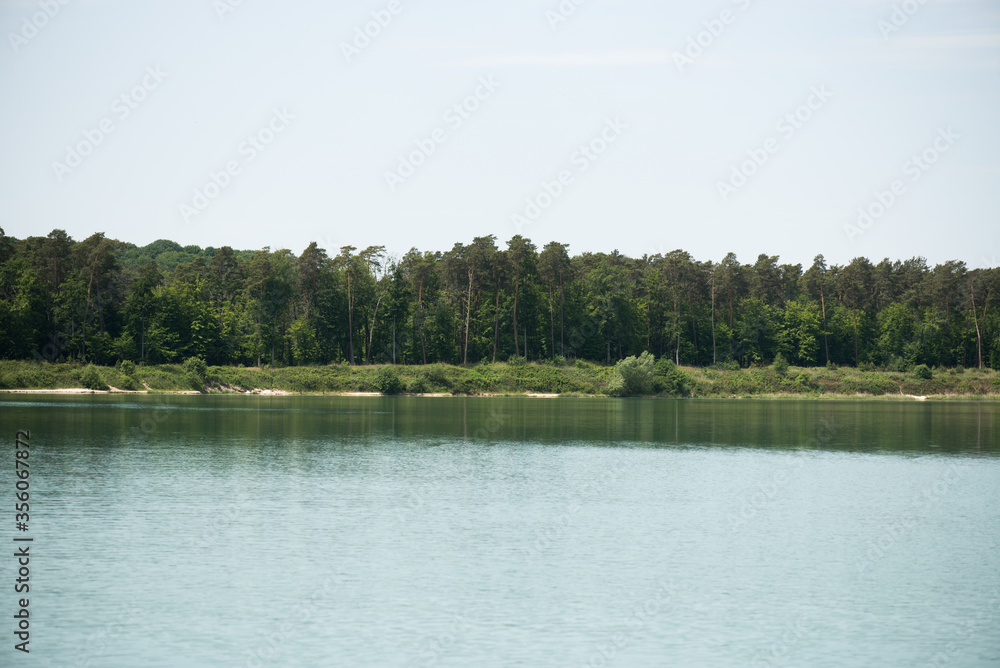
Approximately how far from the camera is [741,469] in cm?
3934

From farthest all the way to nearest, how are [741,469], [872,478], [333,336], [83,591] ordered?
[333,336]
[741,469]
[872,478]
[83,591]

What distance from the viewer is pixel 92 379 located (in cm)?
9656

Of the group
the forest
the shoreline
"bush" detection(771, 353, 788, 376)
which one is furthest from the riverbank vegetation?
the forest

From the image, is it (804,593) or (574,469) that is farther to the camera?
(574,469)

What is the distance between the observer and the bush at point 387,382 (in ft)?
356

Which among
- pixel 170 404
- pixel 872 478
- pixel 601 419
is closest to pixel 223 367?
pixel 170 404

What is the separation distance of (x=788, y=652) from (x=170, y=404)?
71.6 metres

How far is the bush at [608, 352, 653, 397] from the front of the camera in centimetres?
10994

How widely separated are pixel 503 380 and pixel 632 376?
56.7 ft

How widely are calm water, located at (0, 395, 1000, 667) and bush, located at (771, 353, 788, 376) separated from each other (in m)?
79.4

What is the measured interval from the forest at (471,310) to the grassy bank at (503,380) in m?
5.68

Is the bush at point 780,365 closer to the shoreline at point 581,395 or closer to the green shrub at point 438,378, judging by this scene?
the shoreline at point 581,395

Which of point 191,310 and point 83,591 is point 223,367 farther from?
point 83,591

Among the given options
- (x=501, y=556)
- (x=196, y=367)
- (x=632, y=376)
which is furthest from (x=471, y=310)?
(x=501, y=556)
